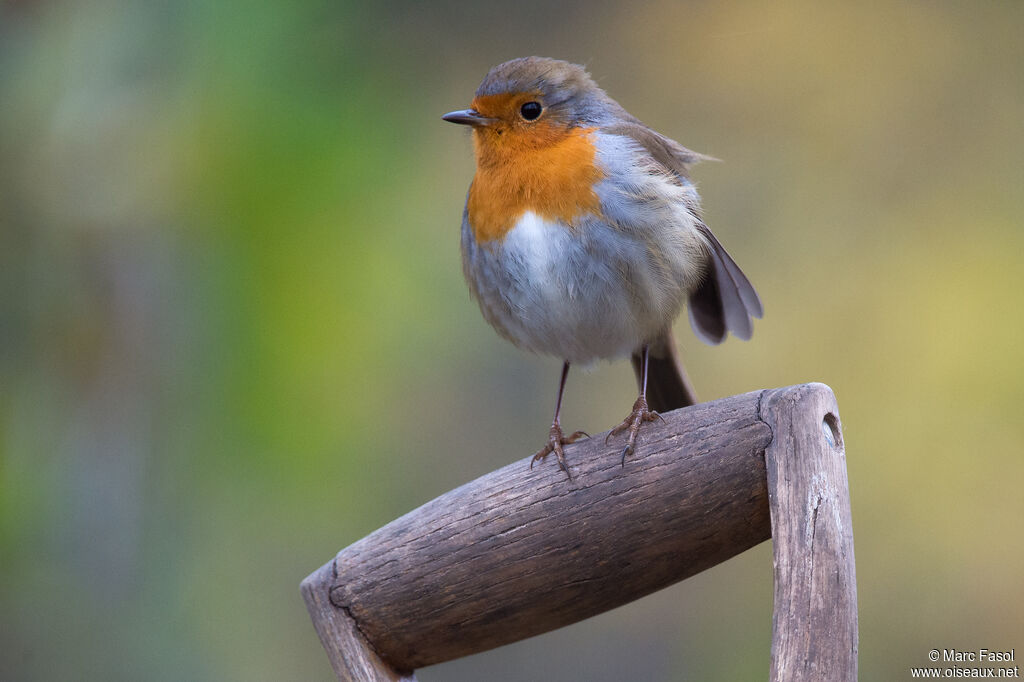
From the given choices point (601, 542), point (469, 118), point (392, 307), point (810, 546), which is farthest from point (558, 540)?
point (392, 307)

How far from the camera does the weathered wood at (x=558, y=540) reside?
1897mm

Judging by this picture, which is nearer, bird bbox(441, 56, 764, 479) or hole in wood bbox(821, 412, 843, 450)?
hole in wood bbox(821, 412, 843, 450)

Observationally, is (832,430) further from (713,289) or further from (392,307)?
(392,307)

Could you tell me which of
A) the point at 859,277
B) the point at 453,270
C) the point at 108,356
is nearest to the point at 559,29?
the point at 453,270

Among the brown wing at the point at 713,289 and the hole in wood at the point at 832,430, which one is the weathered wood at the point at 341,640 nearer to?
the hole in wood at the point at 832,430

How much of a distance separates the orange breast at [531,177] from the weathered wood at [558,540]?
1.67 feet

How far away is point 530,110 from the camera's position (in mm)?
2410

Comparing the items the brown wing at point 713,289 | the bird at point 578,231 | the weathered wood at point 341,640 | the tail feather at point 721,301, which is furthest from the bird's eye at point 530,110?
the weathered wood at point 341,640

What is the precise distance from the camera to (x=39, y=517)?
3.06 m

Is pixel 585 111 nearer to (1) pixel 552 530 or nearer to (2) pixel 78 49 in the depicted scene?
(1) pixel 552 530

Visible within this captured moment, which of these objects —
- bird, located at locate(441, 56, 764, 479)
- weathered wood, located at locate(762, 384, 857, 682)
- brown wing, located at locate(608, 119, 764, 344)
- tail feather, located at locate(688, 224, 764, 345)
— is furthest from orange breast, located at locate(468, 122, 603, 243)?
weathered wood, located at locate(762, 384, 857, 682)

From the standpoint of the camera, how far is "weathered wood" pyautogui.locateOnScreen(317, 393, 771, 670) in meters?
1.90

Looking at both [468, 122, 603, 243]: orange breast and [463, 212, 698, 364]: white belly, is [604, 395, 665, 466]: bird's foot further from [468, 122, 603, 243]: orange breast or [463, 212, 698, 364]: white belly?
[468, 122, 603, 243]: orange breast

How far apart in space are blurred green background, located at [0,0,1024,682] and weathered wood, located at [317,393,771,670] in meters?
1.32
